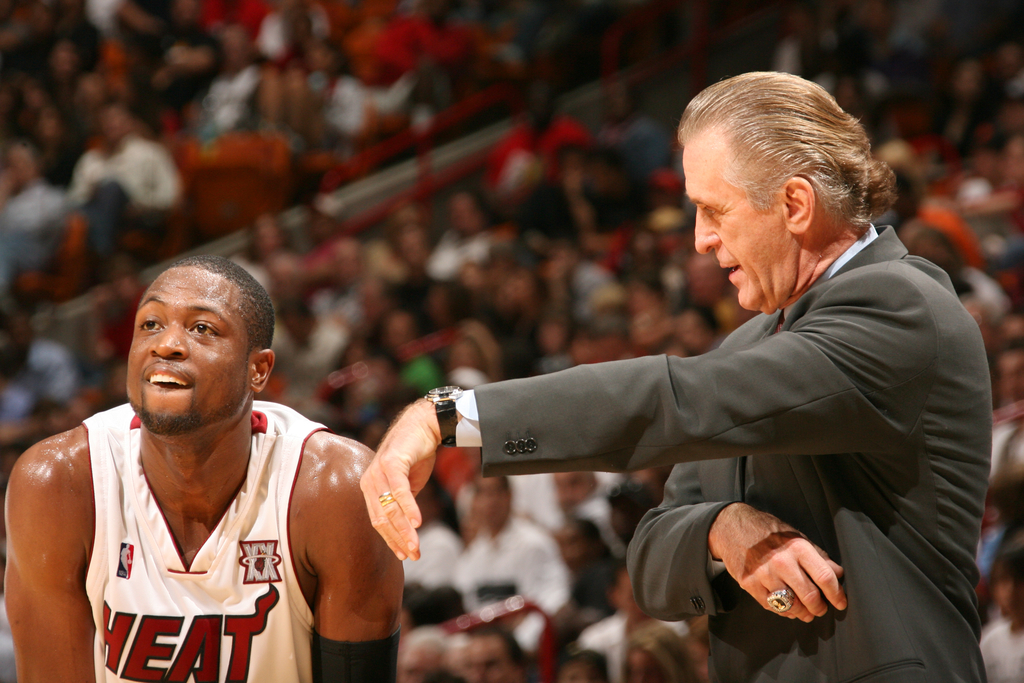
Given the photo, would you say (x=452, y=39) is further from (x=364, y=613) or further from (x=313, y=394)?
(x=364, y=613)

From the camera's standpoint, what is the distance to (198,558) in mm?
2096

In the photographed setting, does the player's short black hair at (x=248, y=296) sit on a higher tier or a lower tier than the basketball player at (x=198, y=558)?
higher

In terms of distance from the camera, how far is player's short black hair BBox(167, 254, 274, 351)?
84.1 inches

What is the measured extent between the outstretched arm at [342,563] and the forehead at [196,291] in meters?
0.37

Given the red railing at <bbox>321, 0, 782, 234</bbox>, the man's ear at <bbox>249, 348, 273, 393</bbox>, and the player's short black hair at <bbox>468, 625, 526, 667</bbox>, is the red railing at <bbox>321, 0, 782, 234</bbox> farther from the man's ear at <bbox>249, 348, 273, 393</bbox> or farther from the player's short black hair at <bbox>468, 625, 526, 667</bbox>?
the man's ear at <bbox>249, 348, 273, 393</bbox>

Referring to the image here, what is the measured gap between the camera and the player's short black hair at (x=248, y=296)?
2137mm

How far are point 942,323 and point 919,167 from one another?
633cm

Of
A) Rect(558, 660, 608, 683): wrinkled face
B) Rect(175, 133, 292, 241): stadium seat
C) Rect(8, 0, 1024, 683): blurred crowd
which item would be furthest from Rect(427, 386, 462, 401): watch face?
Rect(175, 133, 292, 241): stadium seat

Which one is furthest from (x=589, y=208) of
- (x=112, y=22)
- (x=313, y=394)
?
(x=112, y=22)

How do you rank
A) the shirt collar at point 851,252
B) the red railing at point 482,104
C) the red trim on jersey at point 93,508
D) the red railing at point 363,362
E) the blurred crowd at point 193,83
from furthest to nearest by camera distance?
the red railing at point 482,104
the blurred crowd at point 193,83
the red railing at point 363,362
the red trim on jersey at point 93,508
the shirt collar at point 851,252

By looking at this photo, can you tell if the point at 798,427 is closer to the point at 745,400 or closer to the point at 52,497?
the point at 745,400

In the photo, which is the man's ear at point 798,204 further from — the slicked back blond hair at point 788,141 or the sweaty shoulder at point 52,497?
the sweaty shoulder at point 52,497

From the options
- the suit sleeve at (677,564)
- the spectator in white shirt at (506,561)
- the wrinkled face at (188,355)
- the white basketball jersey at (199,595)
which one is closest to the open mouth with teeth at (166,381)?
the wrinkled face at (188,355)

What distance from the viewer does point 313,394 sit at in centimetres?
759
